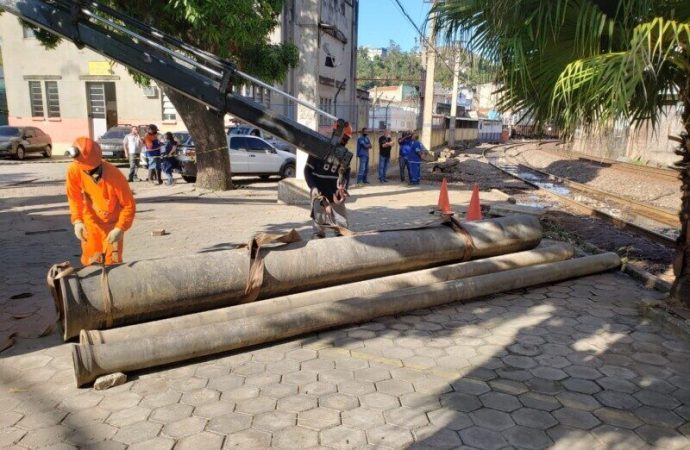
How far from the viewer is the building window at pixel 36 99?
26906 millimetres

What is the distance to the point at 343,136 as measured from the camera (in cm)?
442

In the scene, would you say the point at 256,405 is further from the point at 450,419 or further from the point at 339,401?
the point at 450,419

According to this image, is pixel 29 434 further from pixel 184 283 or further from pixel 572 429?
pixel 572 429

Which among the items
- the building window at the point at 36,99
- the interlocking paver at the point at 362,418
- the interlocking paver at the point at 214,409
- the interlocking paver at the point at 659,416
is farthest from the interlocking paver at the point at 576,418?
the building window at the point at 36,99

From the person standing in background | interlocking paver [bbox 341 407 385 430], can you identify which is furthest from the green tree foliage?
interlocking paver [bbox 341 407 385 430]

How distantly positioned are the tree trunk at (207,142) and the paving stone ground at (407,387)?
25.0 feet

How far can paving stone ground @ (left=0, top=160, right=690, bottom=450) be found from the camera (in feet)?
10.6

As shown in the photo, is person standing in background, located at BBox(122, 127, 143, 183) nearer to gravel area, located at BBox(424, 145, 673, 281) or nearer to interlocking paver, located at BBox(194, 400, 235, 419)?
gravel area, located at BBox(424, 145, 673, 281)

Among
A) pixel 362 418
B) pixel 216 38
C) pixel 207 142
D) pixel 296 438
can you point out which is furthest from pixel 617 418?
pixel 207 142

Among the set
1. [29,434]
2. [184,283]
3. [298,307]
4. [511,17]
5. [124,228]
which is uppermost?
[511,17]

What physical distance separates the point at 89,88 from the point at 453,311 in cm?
2687

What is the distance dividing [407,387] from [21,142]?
76.6ft

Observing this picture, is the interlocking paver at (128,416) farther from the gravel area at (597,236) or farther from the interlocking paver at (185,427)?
the gravel area at (597,236)

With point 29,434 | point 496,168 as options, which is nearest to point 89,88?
point 496,168
